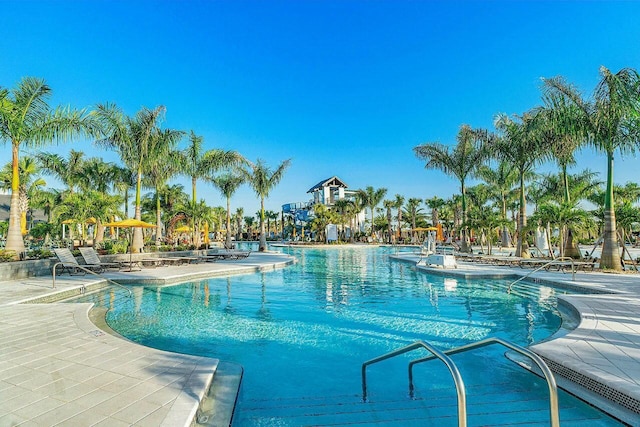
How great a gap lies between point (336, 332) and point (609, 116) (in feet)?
41.1

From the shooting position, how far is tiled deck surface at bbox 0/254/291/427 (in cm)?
310

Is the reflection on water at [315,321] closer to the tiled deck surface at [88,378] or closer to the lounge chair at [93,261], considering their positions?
the tiled deck surface at [88,378]

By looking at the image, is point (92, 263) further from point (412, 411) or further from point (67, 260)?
point (412, 411)

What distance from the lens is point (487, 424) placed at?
3.34m

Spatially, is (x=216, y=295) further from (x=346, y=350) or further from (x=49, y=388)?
(x=49, y=388)

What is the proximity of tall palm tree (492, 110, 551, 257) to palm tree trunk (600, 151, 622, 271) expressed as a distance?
4.40 metres

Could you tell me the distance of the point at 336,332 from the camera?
275 inches

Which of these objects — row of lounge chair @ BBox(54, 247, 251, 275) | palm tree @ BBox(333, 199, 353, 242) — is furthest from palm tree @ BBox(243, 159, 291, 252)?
palm tree @ BBox(333, 199, 353, 242)

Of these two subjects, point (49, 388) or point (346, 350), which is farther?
point (346, 350)

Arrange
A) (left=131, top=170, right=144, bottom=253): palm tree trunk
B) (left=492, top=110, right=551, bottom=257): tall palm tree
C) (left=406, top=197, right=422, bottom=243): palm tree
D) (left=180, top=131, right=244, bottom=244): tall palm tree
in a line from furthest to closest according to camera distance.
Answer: (left=406, top=197, right=422, bottom=243): palm tree < (left=180, top=131, right=244, bottom=244): tall palm tree < (left=131, top=170, right=144, bottom=253): palm tree trunk < (left=492, top=110, right=551, bottom=257): tall palm tree

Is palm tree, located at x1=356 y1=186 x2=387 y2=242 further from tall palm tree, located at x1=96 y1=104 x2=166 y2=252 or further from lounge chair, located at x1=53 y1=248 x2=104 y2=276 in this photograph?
lounge chair, located at x1=53 y1=248 x2=104 y2=276

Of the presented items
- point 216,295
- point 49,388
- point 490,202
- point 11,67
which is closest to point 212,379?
point 49,388

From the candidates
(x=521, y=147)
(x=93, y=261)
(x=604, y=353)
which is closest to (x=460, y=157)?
(x=521, y=147)

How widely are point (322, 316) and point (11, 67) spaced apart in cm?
1614
